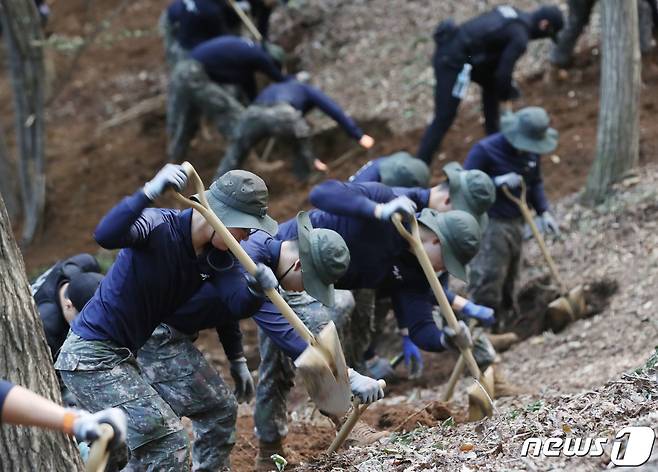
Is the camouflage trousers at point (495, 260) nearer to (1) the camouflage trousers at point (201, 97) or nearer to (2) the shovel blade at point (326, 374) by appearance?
(2) the shovel blade at point (326, 374)

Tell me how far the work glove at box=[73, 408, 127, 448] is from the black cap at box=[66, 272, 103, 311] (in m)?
1.81

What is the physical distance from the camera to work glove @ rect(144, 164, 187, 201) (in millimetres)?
4465

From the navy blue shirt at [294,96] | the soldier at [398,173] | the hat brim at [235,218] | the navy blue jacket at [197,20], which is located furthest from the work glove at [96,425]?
the navy blue jacket at [197,20]

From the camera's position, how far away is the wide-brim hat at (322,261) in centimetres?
496

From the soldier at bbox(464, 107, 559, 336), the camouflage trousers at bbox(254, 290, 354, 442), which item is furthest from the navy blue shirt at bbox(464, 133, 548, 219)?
the camouflage trousers at bbox(254, 290, 354, 442)

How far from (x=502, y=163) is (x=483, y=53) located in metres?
2.03

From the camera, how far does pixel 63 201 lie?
12.8 metres

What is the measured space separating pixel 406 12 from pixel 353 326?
26.8ft

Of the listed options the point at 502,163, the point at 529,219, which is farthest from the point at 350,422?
the point at 502,163

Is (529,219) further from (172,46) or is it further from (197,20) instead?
(172,46)

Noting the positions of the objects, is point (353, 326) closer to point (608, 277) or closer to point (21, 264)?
A: point (608, 277)

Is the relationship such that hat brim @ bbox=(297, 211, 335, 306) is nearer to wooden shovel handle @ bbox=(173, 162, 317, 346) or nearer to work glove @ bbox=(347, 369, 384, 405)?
wooden shovel handle @ bbox=(173, 162, 317, 346)

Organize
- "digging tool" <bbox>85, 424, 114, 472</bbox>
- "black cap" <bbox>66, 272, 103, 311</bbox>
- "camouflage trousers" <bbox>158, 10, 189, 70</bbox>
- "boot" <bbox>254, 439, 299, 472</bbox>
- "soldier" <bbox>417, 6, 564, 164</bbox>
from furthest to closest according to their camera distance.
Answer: "camouflage trousers" <bbox>158, 10, 189, 70</bbox> < "soldier" <bbox>417, 6, 564, 164</bbox> < "boot" <bbox>254, 439, 299, 472</bbox> < "black cap" <bbox>66, 272, 103, 311</bbox> < "digging tool" <bbox>85, 424, 114, 472</bbox>
